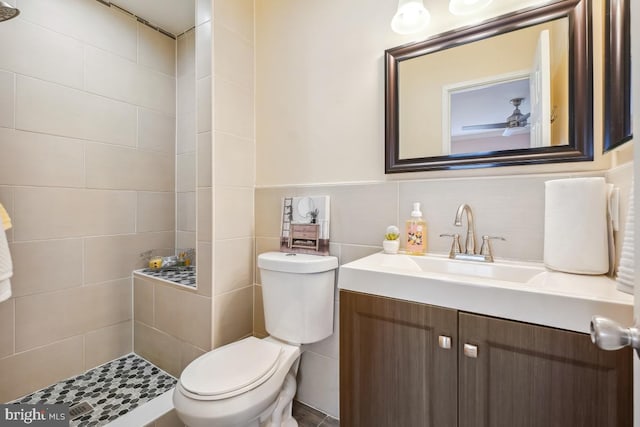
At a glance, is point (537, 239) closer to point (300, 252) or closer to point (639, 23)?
point (639, 23)

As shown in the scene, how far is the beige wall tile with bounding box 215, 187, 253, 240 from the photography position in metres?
1.44

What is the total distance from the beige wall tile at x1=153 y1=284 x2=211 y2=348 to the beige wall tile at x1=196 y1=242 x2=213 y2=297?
5cm

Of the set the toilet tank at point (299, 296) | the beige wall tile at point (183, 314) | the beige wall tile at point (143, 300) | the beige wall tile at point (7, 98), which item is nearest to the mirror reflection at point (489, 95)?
the toilet tank at point (299, 296)

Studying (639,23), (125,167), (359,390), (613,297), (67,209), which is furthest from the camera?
(125,167)

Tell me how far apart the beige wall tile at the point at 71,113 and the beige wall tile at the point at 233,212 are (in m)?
0.92

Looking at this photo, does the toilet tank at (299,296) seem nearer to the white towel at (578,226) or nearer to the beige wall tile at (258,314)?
the beige wall tile at (258,314)

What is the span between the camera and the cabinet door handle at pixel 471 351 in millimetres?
716

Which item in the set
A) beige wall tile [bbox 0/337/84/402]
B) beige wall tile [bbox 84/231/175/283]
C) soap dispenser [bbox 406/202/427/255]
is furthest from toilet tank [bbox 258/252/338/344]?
beige wall tile [bbox 0/337/84/402]

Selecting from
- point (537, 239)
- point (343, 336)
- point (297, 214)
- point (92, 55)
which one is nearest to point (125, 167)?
point (92, 55)

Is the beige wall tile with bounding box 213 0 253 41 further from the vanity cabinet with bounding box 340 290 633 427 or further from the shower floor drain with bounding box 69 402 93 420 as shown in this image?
the shower floor drain with bounding box 69 402 93 420

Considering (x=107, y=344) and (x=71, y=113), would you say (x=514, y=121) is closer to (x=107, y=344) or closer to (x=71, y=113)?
(x=71, y=113)

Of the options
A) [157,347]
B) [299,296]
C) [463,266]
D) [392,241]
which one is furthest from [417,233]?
[157,347]

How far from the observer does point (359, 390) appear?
3.02ft

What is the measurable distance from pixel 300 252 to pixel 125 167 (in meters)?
1.32
